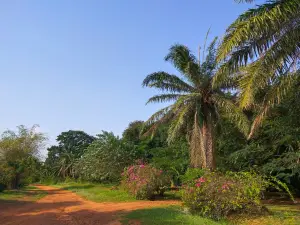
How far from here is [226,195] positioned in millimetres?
10719

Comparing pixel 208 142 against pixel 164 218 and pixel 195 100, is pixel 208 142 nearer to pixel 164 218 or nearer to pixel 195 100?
pixel 195 100

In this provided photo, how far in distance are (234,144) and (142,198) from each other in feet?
23.9

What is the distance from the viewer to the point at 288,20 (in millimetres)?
9695

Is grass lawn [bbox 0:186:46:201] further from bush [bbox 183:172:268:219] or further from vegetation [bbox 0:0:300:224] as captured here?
bush [bbox 183:172:268:219]

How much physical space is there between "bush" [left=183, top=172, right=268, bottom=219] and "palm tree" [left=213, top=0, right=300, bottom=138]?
8.83 feet

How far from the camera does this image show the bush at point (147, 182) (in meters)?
18.0

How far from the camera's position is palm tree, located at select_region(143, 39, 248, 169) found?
18.4m

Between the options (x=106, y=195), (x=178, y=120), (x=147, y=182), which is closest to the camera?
(x=147, y=182)

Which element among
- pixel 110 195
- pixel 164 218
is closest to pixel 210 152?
pixel 110 195

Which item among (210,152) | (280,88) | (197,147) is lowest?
(210,152)

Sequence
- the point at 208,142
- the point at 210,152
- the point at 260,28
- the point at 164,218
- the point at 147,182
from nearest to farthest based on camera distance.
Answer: the point at 260,28 < the point at 164,218 < the point at 147,182 < the point at 210,152 < the point at 208,142

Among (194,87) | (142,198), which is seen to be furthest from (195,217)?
(194,87)

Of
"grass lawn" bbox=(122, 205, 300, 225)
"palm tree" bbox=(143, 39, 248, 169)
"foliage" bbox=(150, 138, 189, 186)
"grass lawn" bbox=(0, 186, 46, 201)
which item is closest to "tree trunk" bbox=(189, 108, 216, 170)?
"palm tree" bbox=(143, 39, 248, 169)

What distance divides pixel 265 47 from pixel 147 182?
34.0 ft
